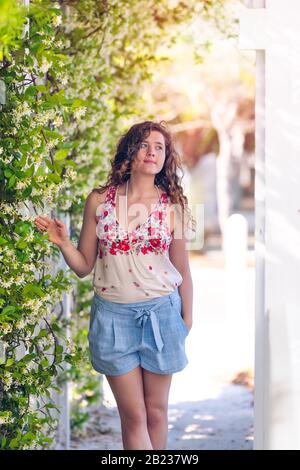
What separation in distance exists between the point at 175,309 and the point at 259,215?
570 mm

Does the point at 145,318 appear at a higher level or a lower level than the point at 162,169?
lower

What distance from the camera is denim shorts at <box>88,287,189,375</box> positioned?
4.11 m

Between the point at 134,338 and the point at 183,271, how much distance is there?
40cm

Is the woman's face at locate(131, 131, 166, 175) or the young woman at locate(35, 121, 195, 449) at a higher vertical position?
the woman's face at locate(131, 131, 166, 175)

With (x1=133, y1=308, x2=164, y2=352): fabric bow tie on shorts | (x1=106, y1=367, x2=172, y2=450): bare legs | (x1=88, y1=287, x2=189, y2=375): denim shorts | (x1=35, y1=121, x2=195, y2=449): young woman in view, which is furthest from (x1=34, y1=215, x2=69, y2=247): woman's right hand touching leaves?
(x1=106, y1=367, x2=172, y2=450): bare legs

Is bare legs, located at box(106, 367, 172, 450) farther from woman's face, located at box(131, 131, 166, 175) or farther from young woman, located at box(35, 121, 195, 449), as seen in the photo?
woman's face, located at box(131, 131, 166, 175)

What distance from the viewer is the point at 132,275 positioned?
416 cm

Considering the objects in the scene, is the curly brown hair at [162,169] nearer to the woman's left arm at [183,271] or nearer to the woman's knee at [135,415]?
the woman's left arm at [183,271]

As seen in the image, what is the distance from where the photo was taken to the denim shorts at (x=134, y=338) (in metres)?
4.11

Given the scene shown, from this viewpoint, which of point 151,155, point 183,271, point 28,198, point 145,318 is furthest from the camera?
point 183,271

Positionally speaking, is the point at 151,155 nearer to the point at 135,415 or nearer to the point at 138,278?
the point at 138,278

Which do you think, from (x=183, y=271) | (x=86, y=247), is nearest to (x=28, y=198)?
(x=86, y=247)

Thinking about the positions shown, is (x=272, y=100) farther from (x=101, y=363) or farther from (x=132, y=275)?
(x=101, y=363)

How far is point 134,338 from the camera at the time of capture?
13.6 feet
